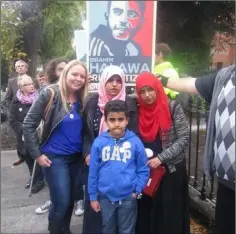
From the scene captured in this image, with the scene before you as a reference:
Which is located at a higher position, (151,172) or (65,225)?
(151,172)

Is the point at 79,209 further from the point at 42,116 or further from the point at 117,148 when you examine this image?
the point at 117,148

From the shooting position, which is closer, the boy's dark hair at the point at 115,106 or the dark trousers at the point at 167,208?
the boy's dark hair at the point at 115,106

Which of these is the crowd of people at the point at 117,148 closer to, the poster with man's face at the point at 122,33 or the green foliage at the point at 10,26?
the green foliage at the point at 10,26

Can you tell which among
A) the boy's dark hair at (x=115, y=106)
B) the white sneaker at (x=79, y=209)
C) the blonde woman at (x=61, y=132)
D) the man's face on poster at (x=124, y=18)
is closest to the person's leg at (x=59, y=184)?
the blonde woman at (x=61, y=132)

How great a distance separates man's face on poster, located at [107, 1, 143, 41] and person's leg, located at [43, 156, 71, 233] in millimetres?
1379

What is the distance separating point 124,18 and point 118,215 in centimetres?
146

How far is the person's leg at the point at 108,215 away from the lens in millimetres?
2186

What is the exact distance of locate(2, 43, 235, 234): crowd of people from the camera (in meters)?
2.06

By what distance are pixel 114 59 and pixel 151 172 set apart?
1119 millimetres

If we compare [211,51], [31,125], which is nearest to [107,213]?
[31,125]

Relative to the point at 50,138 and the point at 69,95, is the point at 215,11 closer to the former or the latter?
the point at 69,95

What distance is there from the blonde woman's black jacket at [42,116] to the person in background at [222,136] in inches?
33.8

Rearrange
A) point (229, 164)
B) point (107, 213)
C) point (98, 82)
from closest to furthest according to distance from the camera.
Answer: point (229, 164), point (98, 82), point (107, 213)

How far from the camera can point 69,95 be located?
2.37m
